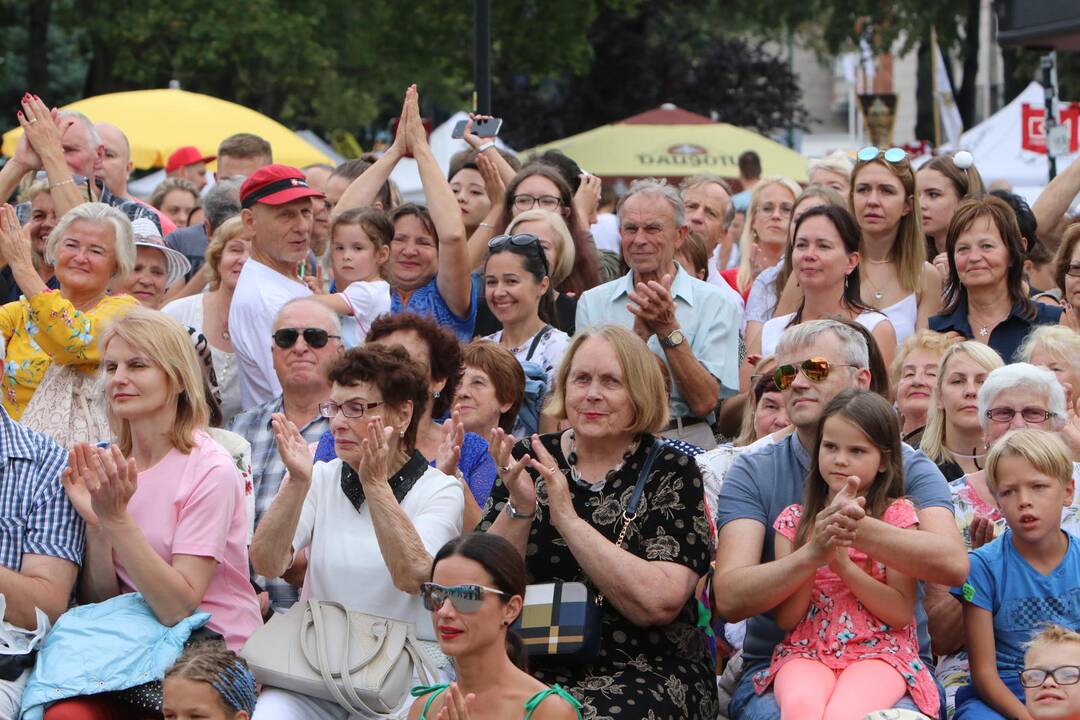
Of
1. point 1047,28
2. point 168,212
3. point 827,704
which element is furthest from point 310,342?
point 168,212

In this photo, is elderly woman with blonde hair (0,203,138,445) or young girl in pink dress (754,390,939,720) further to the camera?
elderly woman with blonde hair (0,203,138,445)

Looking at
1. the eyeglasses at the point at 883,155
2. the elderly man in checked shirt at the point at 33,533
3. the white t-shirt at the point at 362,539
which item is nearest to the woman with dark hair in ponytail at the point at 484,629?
the white t-shirt at the point at 362,539

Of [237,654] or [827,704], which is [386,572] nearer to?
[237,654]

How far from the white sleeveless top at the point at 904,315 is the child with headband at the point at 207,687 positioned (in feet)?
12.4

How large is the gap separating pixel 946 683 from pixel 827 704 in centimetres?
89

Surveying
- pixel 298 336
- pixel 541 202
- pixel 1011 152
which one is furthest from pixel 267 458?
pixel 1011 152

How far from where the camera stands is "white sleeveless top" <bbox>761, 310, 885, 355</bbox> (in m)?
7.27

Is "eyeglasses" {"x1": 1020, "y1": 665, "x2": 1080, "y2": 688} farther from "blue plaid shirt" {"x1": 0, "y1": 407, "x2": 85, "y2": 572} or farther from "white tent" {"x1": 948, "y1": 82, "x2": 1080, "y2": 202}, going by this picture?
"white tent" {"x1": 948, "y1": 82, "x2": 1080, "y2": 202}

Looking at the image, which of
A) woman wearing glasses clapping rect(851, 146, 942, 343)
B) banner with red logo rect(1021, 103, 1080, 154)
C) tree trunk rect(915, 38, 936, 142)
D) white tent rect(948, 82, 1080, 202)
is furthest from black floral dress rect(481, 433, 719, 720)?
tree trunk rect(915, 38, 936, 142)

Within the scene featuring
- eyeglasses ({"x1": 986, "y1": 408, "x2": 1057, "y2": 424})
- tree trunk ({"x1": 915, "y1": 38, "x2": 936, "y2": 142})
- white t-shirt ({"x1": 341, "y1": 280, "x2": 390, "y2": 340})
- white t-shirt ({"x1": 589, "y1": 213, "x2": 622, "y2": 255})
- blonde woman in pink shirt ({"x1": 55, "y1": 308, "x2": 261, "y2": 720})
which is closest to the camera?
blonde woman in pink shirt ({"x1": 55, "y1": 308, "x2": 261, "y2": 720})

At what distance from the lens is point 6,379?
7.02 m

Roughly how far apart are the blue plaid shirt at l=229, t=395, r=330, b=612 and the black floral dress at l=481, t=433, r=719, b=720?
117 cm

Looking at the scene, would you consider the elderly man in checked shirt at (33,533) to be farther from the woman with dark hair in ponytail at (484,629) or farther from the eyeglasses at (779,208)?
the eyeglasses at (779,208)

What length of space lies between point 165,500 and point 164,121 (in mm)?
10111
